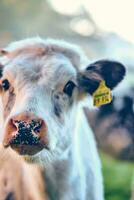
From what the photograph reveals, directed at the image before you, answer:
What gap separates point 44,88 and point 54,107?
0.06 meters

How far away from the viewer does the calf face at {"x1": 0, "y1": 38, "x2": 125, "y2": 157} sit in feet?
4.97

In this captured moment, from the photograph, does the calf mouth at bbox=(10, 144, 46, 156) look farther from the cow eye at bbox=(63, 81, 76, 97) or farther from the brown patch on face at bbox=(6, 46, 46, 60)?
the brown patch on face at bbox=(6, 46, 46, 60)

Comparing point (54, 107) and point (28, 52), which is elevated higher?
point (28, 52)

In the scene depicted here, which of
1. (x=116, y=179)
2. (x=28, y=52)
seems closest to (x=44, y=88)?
(x=28, y=52)

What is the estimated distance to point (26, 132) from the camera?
4.94 ft

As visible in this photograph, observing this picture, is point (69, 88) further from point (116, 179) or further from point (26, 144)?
point (116, 179)

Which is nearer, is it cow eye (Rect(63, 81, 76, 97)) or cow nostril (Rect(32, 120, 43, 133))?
cow nostril (Rect(32, 120, 43, 133))

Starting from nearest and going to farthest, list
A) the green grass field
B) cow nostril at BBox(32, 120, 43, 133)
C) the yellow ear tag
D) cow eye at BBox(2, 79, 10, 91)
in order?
cow nostril at BBox(32, 120, 43, 133) → cow eye at BBox(2, 79, 10, 91) → the yellow ear tag → the green grass field

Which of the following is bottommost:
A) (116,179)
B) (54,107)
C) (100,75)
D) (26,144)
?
(116,179)

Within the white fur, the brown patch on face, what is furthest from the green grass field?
the brown patch on face

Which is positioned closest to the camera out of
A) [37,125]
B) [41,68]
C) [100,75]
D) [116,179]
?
[37,125]

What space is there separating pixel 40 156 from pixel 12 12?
0.57 metres

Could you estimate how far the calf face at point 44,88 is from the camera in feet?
4.97

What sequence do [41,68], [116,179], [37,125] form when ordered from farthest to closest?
1. [116,179]
2. [41,68]
3. [37,125]
